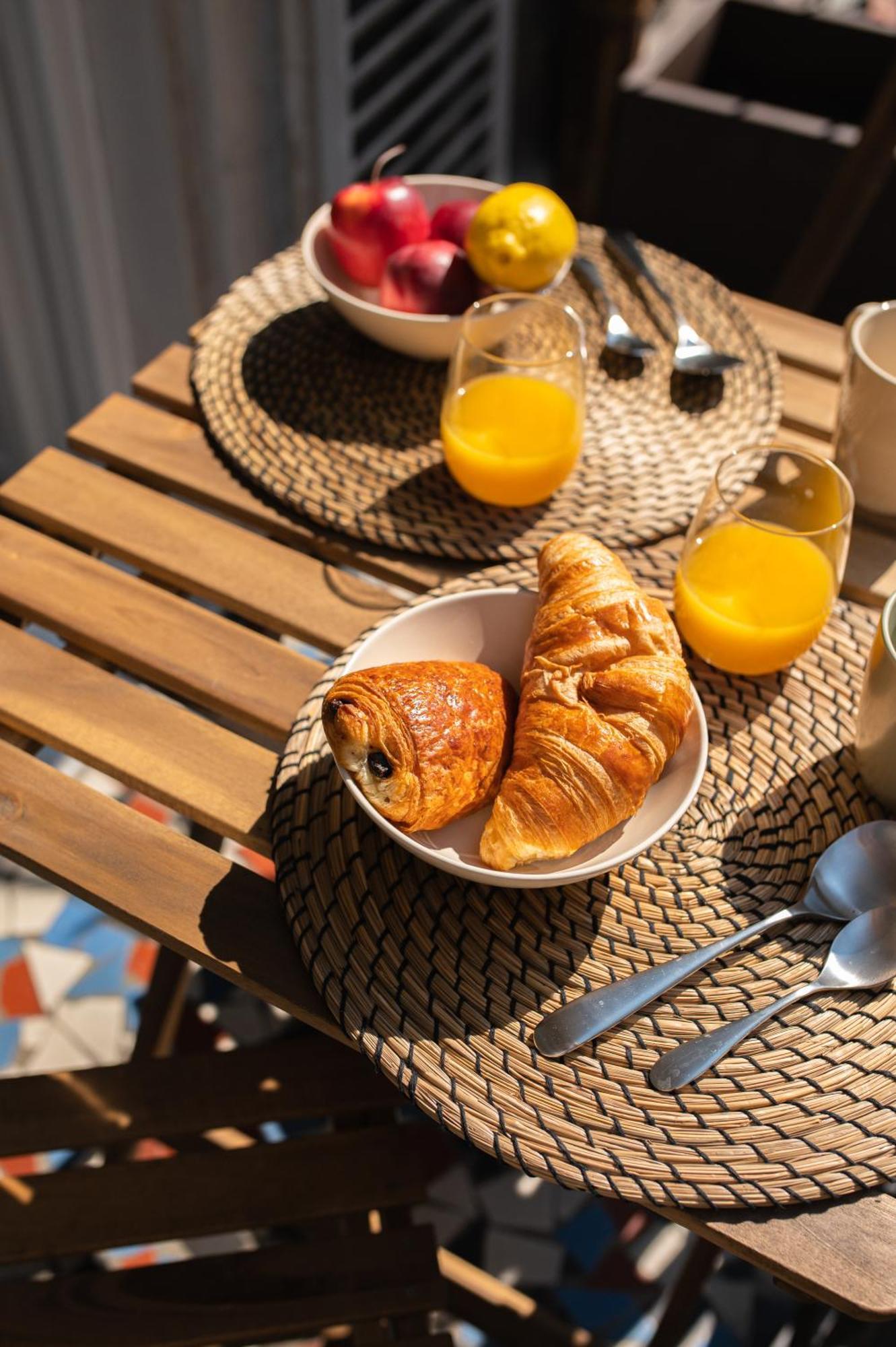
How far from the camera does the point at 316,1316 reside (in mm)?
831

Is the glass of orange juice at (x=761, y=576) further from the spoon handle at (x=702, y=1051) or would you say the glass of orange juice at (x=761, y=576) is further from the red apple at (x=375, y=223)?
the red apple at (x=375, y=223)

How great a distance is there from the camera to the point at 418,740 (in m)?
0.62

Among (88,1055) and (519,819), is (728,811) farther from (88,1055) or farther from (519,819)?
(88,1055)

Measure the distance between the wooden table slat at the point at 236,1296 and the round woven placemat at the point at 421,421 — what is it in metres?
0.53

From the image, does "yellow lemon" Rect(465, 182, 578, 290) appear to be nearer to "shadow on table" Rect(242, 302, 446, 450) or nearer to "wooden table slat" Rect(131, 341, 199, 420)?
"shadow on table" Rect(242, 302, 446, 450)

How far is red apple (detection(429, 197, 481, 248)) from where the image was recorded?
102cm

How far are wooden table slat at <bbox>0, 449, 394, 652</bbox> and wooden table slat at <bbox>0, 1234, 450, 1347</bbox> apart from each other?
0.45 metres

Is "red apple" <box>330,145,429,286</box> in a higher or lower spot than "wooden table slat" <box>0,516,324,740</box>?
higher

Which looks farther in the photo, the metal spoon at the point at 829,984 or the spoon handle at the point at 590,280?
the spoon handle at the point at 590,280

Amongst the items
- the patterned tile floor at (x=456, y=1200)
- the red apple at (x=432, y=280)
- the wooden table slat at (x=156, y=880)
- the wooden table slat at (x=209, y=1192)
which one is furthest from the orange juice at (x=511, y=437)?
the patterned tile floor at (x=456, y=1200)

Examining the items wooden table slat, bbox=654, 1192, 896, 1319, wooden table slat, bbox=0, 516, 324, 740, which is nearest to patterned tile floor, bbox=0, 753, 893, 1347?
wooden table slat, bbox=654, 1192, 896, 1319

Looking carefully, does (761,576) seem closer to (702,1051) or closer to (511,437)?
(511,437)

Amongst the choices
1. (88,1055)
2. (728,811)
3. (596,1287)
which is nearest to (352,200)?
(728,811)

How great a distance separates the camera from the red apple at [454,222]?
102cm
